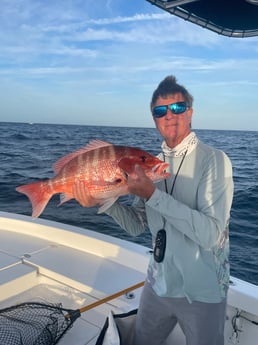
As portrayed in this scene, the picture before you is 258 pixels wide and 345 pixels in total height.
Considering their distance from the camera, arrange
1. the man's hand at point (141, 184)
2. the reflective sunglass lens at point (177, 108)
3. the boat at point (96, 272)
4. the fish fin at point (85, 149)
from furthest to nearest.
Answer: the boat at point (96, 272)
the fish fin at point (85, 149)
the reflective sunglass lens at point (177, 108)
the man's hand at point (141, 184)

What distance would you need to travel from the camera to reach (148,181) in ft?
6.80

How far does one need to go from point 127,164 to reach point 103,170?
0.18m

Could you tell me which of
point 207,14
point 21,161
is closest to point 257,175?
point 21,161

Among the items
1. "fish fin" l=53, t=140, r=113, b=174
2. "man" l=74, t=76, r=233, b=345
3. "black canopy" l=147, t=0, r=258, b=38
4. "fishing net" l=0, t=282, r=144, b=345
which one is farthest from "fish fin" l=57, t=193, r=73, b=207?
"black canopy" l=147, t=0, r=258, b=38

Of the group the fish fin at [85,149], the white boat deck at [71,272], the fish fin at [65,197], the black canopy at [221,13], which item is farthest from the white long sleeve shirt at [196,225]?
the black canopy at [221,13]

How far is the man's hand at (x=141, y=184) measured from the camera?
2061 mm

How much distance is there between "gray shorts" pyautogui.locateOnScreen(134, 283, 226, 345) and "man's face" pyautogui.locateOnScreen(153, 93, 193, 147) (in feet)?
3.40

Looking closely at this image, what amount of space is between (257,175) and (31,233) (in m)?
13.8

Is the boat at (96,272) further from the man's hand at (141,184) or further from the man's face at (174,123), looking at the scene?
the man's face at (174,123)

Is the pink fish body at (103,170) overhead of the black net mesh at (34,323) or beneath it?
overhead

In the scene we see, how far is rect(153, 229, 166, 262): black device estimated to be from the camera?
221 cm

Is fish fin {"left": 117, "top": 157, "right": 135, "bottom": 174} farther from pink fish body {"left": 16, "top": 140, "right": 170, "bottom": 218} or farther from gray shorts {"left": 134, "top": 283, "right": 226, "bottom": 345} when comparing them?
gray shorts {"left": 134, "top": 283, "right": 226, "bottom": 345}

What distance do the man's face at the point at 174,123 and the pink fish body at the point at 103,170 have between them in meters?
0.19

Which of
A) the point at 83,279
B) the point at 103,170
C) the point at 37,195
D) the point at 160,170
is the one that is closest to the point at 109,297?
the point at 83,279
